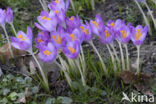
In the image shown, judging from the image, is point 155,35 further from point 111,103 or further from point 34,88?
point 34,88

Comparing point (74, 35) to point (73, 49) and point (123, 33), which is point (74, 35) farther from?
point (123, 33)

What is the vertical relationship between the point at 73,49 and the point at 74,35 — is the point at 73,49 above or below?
below

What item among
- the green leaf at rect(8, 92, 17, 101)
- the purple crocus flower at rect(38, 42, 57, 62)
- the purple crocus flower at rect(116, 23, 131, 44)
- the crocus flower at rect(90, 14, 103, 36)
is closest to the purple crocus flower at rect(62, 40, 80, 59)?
the purple crocus flower at rect(38, 42, 57, 62)

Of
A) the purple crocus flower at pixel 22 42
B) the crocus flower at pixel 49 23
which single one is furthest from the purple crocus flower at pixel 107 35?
the purple crocus flower at pixel 22 42

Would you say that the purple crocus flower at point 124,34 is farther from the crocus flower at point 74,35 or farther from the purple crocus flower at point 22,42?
the purple crocus flower at point 22,42

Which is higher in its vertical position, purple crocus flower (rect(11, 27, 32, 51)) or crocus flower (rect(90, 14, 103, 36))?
crocus flower (rect(90, 14, 103, 36))

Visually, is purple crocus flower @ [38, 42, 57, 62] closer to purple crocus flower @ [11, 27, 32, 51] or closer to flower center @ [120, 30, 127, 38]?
purple crocus flower @ [11, 27, 32, 51]

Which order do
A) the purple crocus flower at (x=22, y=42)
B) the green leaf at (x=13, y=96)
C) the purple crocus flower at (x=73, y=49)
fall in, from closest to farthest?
the purple crocus flower at (x=73, y=49) → the purple crocus flower at (x=22, y=42) → the green leaf at (x=13, y=96)

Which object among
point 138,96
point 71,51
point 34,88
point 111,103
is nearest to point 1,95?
point 34,88

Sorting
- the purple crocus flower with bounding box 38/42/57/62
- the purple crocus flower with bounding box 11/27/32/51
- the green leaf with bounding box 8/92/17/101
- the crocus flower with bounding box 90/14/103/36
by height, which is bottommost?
the green leaf with bounding box 8/92/17/101

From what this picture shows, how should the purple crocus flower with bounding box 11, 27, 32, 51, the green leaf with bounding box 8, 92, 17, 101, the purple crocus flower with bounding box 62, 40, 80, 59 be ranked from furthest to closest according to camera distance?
the green leaf with bounding box 8, 92, 17, 101 < the purple crocus flower with bounding box 11, 27, 32, 51 < the purple crocus flower with bounding box 62, 40, 80, 59

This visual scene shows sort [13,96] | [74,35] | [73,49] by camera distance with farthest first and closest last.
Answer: [13,96], [74,35], [73,49]

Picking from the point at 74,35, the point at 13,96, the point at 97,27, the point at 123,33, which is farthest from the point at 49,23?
the point at 13,96
